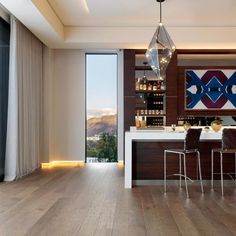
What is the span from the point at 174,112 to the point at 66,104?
2.76 metres

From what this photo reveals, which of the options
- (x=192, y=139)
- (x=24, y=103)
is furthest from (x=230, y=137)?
(x=24, y=103)

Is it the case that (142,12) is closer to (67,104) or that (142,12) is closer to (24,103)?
(24,103)

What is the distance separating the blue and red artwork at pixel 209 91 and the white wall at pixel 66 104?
9.14 ft

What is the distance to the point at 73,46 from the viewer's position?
8.34m

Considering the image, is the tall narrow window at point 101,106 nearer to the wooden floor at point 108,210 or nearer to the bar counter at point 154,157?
the wooden floor at point 108,210

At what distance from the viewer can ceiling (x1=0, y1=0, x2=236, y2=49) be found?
20.9 feet

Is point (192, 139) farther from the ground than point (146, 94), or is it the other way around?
point (146, 94)

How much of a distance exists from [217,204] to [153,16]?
13.5 feet

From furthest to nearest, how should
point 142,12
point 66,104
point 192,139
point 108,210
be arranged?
point 66,104
point 142,12
point 192,139
point 108,210

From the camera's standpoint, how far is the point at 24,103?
7004 mm

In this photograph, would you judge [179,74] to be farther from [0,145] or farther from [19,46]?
[0,145]

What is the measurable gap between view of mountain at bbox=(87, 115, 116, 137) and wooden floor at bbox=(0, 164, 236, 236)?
306cm

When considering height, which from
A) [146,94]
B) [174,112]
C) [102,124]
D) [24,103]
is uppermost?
[146,94]

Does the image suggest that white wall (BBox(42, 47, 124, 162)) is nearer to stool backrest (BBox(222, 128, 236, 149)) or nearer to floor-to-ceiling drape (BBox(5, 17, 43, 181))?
floor-to-ceiling drape (BBox(5, 17, 43, 181))
